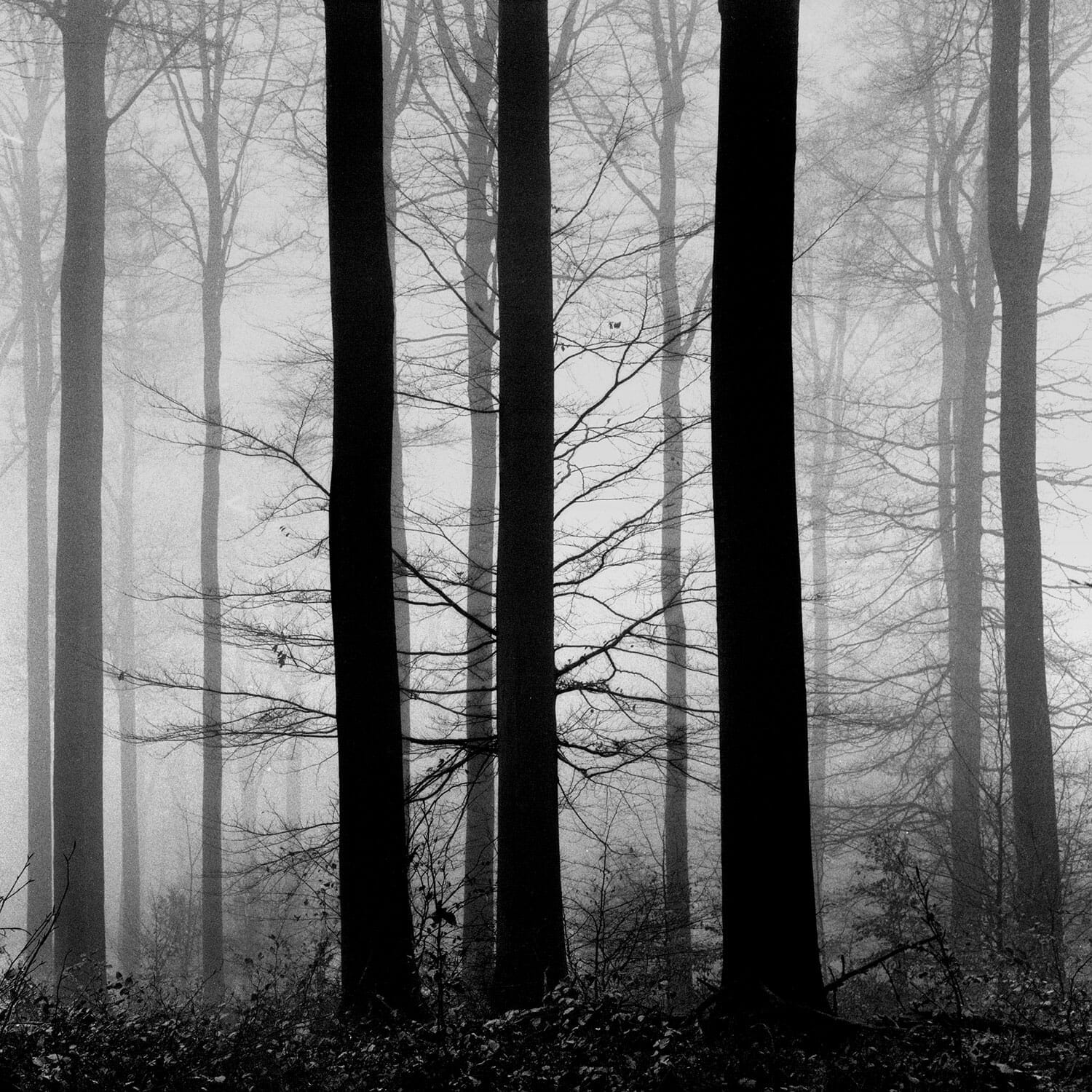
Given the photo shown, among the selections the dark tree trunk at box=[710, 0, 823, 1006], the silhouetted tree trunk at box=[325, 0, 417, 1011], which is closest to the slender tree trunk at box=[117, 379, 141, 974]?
the silhouetted tree trunk at box=[325, 0, 417, 1011]

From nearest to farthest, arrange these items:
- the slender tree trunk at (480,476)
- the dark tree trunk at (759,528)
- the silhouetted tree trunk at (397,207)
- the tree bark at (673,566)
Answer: the dark tree trunk at (759,528) < the tree bark at (673,566) < the slender tree trunk at (480,476) < the silhouetted tree trunk at (397,207)

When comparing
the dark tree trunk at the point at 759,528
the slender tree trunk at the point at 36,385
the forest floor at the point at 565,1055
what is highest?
the slender tree trunk at the point at 36,385

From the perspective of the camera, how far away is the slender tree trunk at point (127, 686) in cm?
1964

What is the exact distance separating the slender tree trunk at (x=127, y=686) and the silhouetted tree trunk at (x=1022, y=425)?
1577cm

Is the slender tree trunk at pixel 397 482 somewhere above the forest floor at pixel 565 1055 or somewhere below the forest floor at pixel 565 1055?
above

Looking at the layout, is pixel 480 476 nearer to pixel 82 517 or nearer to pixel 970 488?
pixel 82 517

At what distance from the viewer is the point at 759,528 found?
15.7 ft

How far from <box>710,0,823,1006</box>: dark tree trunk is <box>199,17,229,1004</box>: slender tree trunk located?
897 centimetres

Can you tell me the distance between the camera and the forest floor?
3.67 metres

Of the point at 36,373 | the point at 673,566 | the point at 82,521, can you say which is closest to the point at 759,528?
the point at 673,566

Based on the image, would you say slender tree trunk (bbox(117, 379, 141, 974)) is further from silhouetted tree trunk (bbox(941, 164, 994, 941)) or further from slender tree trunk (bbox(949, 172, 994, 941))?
silhouetted tree trunk (bbox(941, 164, 994, 941))

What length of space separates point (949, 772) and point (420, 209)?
14.9 m

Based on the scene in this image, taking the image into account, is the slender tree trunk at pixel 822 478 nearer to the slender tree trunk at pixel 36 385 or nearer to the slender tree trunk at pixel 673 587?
the slender tree trunk at pixel 673 587

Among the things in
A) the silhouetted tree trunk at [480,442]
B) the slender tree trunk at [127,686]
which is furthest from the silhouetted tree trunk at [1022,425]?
the slender tree trunk at [127,686]
